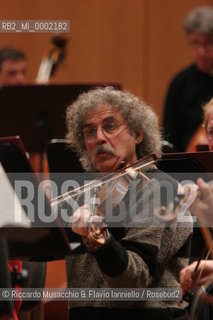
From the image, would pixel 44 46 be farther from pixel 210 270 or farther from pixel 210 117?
pixel 210 270

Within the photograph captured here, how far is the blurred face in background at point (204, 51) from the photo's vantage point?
11.7 feet

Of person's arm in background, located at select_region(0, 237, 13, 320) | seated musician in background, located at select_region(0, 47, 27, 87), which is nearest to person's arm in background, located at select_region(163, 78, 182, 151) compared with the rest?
seated musician in background, located at select_region(0, 47, 27, 87)

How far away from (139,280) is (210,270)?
0.19m

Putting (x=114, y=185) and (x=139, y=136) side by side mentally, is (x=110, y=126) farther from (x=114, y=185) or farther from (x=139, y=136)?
(x=114, y=185)

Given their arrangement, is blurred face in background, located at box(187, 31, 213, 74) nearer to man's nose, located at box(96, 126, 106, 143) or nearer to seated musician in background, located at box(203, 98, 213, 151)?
seated musician in background, located at box(203, 98, 213, 151)

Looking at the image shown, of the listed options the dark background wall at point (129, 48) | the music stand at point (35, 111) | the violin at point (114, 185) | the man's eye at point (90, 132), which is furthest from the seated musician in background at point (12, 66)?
the violin at point (114, 185)

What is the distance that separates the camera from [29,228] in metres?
1.82

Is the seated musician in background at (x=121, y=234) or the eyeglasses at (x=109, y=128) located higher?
the eyeglasses at (x=109, y=128)

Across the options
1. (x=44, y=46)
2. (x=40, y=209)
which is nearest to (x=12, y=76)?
(x=44, y=46)

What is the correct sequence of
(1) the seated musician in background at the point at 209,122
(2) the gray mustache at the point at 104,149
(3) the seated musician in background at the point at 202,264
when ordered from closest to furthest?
(3) the seated musician in background at the point at 202,264
(2) the gray mustache at the point at 104,149
(1) the seated musician in background at the point at 209,122

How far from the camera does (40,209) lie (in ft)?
5.95

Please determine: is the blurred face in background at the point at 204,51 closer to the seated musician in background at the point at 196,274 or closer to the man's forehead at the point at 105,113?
the man's forehead at the point at 105,113

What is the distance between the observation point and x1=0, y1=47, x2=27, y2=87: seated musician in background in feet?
12.0

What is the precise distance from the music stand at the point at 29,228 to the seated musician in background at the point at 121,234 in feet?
0.26
